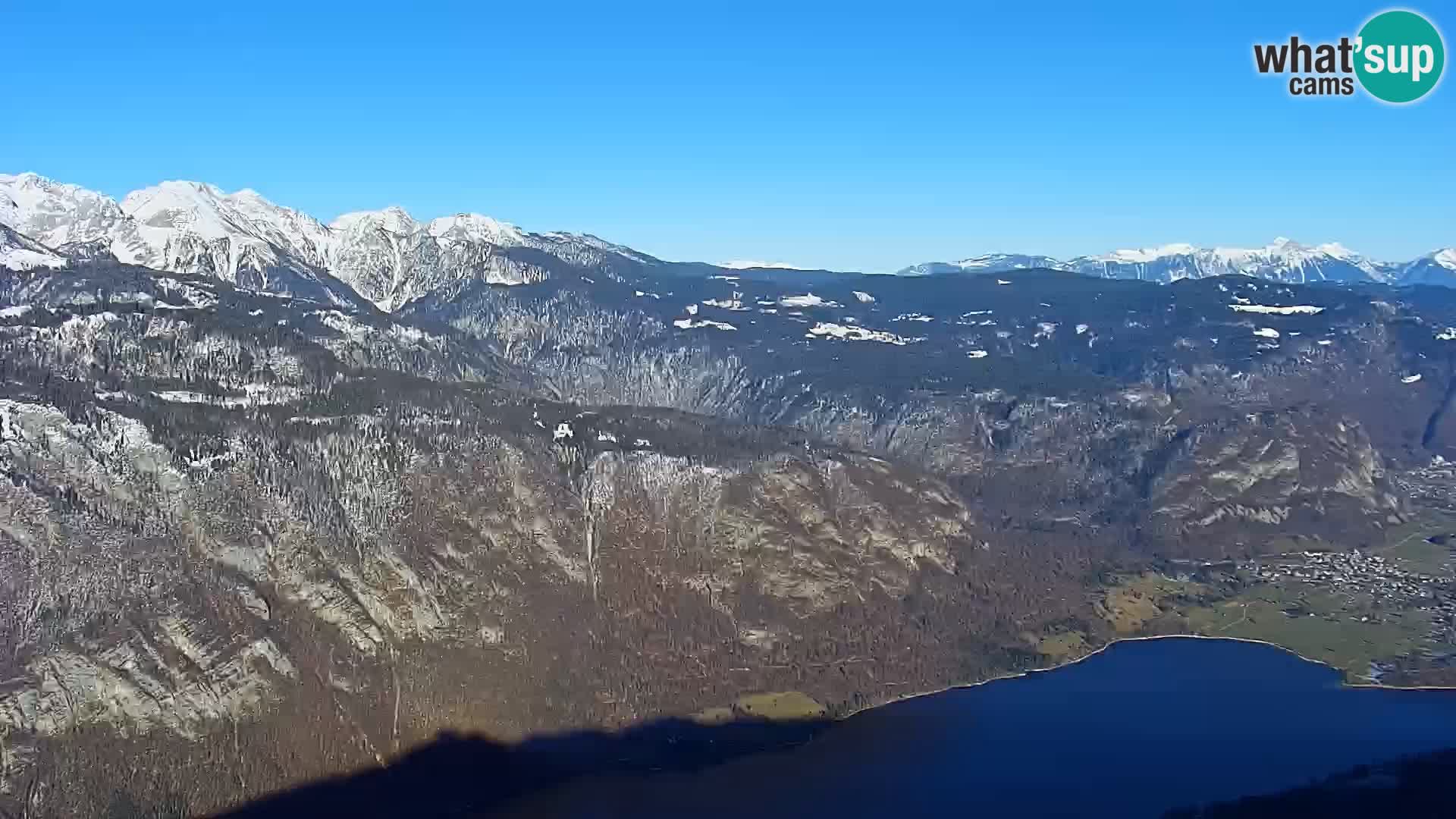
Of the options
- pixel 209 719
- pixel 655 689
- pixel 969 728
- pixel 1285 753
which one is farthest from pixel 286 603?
pixel 1285 753

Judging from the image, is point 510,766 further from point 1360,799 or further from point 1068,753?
point 1360,799

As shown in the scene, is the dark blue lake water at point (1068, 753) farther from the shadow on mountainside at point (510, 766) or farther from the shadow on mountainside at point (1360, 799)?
the shadow on mountainside at point (510, 766)

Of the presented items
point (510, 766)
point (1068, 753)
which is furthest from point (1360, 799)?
point (510, 766)

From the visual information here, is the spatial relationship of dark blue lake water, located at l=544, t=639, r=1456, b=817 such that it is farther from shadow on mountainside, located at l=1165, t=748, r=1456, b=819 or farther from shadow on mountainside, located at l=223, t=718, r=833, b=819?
shadow on mountainside, located at l=223, t=718, r=833, b=819

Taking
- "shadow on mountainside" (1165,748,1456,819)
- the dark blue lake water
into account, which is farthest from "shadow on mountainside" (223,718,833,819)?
"shadow on mountainside" (1165,748,1456,819)

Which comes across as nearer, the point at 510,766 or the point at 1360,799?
the point at 1360,799

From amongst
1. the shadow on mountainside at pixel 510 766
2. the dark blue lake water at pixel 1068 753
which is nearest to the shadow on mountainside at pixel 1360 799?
the dark blue lake water at pixel 1068 753
